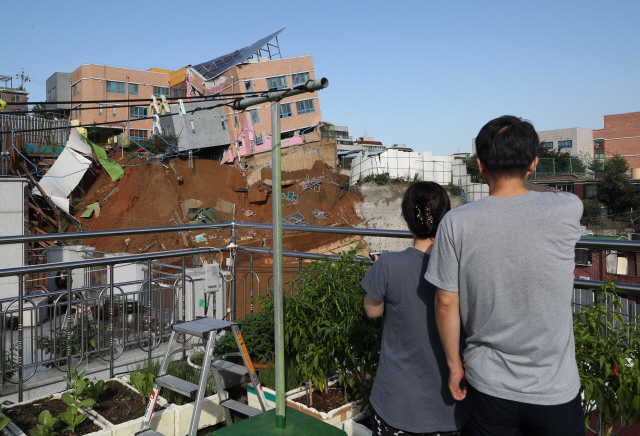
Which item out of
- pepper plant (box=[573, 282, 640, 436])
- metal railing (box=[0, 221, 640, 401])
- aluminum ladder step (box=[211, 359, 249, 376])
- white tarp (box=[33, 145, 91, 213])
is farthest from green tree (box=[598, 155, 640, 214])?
aluminum ladder step (box=[211, 359, 249, 376])

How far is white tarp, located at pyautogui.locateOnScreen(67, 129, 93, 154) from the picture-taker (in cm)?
2916

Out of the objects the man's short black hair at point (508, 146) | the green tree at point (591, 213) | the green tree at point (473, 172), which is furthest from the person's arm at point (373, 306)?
the green tree at point (591, 213)

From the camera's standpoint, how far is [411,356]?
2.04 meters

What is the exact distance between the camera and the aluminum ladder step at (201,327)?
3062mm

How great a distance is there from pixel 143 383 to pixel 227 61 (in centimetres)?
3692

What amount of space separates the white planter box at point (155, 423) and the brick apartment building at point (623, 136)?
7601 centimetres

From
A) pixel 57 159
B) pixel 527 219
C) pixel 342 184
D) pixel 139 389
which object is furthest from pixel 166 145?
pixel 527 219

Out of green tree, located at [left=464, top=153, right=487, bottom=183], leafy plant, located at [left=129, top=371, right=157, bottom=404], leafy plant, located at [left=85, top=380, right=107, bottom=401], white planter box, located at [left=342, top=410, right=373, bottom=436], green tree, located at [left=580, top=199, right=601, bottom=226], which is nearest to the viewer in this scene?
white planter box, located at [left=342, top=410, right=373, bottom=436]

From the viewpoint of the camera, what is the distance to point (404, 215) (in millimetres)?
2115

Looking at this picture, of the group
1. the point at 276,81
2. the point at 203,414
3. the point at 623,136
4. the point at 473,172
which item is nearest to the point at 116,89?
the point at 276,81

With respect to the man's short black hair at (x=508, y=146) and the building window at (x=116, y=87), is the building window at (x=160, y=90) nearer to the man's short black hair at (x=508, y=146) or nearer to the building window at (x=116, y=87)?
the building window at (x=116, y=87)

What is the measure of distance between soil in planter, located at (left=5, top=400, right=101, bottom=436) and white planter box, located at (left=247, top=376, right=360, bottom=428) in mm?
1067

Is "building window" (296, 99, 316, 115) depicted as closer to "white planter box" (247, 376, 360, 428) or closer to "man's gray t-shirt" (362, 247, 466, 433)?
"white planter box" (247, 376, 360, 428)

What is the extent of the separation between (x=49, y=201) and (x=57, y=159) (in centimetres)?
270
